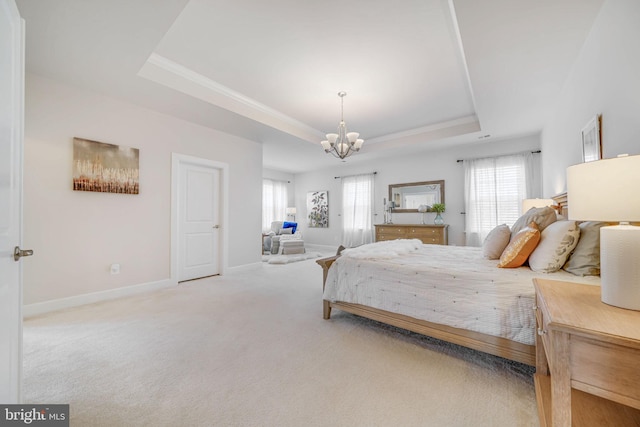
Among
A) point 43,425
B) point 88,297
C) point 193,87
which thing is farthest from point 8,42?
point 88,297

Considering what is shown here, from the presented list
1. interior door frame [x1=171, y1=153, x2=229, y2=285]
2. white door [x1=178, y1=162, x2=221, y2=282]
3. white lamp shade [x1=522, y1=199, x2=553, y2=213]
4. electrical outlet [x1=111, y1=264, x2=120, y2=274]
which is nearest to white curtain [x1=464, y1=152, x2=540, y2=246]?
white lamp shade [x1=522, y1=199, x2=553, y2=213]

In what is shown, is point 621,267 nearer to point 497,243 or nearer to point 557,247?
point 557,247

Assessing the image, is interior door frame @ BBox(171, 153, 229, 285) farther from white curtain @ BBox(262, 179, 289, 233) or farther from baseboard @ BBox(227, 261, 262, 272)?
white curtain @ BBox(262, 179, 289, 233)

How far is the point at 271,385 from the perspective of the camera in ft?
5.20

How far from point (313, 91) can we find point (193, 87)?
1.55 metres

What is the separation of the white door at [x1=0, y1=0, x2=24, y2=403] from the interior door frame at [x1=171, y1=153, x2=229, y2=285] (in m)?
2.84

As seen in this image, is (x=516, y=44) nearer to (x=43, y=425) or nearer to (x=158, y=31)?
(x=158, y=31)

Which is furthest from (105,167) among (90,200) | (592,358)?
(592,358)

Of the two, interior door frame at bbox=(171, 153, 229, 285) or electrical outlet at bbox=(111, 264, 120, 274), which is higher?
interior door frame at bbox=(171, 153, 229, 285)

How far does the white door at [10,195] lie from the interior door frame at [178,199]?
2.84m

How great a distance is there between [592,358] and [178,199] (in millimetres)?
4525

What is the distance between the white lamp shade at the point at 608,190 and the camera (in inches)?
36.2

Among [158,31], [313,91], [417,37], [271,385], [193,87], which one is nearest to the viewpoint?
[271,385]

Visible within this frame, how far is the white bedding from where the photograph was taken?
1.63 metres
